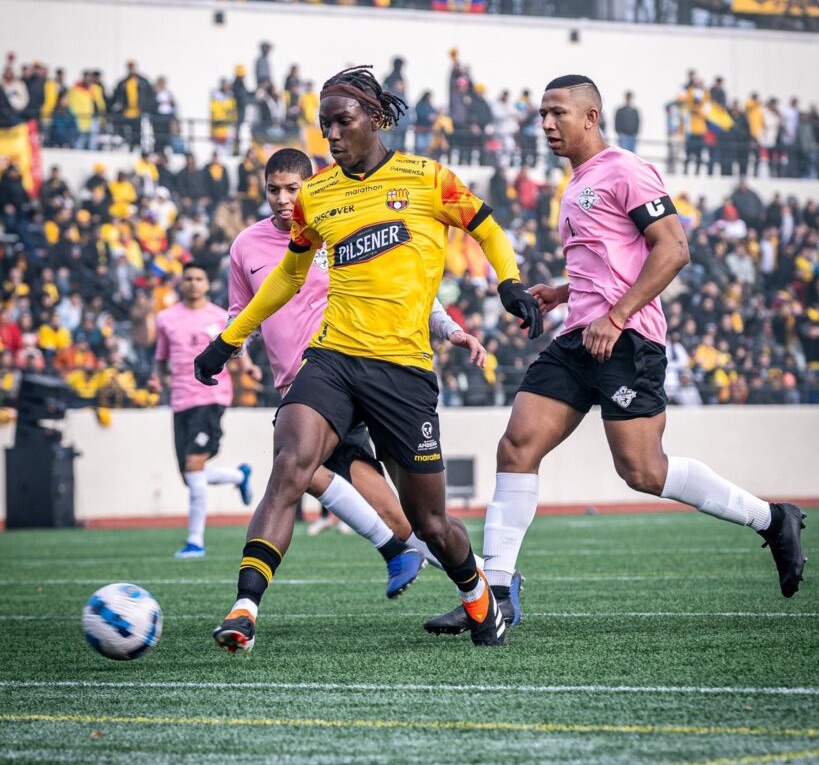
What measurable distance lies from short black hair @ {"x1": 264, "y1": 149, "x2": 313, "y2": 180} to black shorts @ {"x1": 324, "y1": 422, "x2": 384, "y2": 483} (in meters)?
1.41

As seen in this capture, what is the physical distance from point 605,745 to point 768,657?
5.57ft

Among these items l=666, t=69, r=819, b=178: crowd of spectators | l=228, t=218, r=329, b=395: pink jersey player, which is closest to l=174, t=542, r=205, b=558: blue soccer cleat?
l=228, t=218, r=329, b=395: pink jersey player

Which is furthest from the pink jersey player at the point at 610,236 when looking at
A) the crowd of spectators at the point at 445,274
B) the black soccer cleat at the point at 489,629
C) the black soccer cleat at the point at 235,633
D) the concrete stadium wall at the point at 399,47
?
the concrete stadium wall at the point at 399,47

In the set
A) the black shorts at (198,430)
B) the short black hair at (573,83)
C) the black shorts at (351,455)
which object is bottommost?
the black shorts at (198,430)

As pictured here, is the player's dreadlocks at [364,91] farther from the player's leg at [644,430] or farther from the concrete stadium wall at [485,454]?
the concrete stadium wall at [485,454]

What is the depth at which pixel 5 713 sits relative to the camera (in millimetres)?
4527

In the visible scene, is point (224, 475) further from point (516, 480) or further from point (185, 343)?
point (516, 480)

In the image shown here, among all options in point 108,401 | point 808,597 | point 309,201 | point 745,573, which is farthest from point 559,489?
point 309,201

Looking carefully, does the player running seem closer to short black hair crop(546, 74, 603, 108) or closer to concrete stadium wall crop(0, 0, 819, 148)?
short black hair crop(546, 74, 603, 108)

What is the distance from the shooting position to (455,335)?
6.53 meters

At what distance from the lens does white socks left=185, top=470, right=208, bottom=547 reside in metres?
12.6

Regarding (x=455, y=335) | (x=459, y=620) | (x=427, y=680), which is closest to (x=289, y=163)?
(x=455, y=335)

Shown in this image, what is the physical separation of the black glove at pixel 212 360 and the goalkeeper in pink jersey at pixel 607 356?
1.30m

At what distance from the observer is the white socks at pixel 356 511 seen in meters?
7.41
